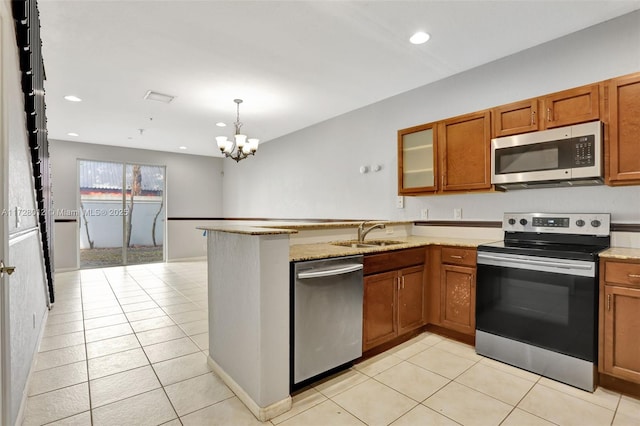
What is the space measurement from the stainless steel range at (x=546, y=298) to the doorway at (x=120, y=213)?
7026 millimetres

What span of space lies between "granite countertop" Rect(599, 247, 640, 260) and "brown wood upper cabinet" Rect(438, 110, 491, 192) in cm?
97

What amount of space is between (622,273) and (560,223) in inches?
28.1

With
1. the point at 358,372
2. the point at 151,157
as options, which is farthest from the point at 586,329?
the point at 151,157

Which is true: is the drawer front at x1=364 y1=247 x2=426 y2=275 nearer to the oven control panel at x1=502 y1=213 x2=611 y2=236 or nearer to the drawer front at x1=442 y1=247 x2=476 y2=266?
the drawer front at x1=442 y1=247 x2=476 y2=266

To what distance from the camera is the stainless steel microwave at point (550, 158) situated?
231cm

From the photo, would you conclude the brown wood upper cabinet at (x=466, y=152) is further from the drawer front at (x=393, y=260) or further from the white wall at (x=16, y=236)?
the white wall at (x=16, y=236)

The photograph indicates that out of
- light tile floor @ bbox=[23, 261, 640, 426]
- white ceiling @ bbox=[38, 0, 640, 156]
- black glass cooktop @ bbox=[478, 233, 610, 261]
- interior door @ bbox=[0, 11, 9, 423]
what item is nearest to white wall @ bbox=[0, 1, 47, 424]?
interior door @ bbox=[0, 11, 9, 423]

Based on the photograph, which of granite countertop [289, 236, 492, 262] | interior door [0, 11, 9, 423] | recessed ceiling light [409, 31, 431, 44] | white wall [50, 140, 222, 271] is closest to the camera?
interior door [0, 11, 9, 423]

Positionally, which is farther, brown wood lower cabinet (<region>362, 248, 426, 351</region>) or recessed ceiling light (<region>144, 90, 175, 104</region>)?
recessed ceiling light (<region>144, 90, 175, 104</region>)

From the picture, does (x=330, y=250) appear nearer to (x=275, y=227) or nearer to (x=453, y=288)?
(x=275, y=227)

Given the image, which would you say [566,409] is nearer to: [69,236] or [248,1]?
[248,1]

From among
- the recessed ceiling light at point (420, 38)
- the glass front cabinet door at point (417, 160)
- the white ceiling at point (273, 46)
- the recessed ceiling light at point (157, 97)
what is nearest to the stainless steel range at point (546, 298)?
the glass front cabinet door at point (417, 160)

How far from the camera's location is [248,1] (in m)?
2.26

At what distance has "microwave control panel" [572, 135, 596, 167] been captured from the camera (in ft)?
7.55
